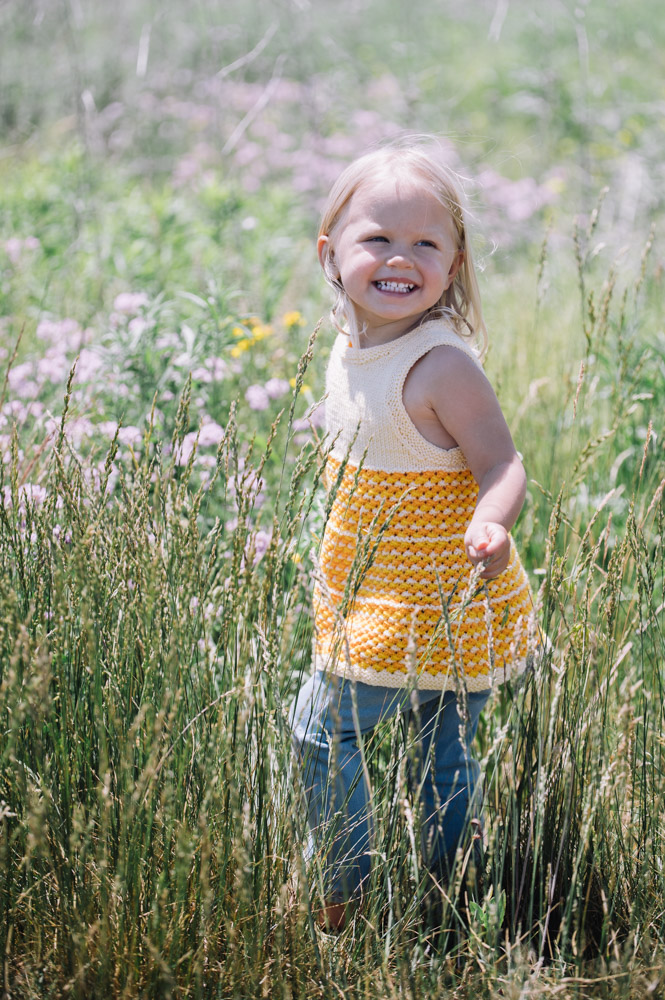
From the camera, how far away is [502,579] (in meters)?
1.75

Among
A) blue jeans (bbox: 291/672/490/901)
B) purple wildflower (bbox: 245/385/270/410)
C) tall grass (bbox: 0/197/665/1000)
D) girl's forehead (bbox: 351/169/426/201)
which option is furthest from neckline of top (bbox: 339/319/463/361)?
purple wildflower (bbox: 245/385/270/410)

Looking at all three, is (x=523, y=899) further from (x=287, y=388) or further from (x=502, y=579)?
(x=287, y=388)

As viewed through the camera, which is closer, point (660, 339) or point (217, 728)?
Result: point (217, 728)

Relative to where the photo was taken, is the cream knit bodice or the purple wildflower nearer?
the cream knit bodice

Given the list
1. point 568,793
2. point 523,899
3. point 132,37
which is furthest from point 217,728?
point 132,37

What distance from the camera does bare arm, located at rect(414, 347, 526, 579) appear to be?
156 centimetres

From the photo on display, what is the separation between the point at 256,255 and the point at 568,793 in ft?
12.2

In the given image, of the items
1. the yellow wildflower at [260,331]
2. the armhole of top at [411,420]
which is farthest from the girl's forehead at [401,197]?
the yellow wildflower at [260,331]

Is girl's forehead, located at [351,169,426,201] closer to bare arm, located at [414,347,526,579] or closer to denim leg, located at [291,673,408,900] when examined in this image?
bare arm, located at [414,347,526,579]

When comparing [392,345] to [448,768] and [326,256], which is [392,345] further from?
[448,768]

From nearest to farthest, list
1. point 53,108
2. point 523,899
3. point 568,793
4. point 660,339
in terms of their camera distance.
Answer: point 568,793 < point 523,899 < point 660,339 < point 53,108

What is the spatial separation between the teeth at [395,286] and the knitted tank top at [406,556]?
0.08 meters

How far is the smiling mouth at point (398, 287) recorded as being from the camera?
5.81 feet

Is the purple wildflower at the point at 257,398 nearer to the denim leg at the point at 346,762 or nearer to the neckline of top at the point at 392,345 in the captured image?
the neckline of top at the point at 392,345
